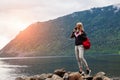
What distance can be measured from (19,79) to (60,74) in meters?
4.54

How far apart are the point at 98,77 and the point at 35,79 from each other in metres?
7.38

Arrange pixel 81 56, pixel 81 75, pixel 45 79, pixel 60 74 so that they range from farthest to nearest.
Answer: pixel 60 74 → pixel 45 79 → pixel 81 75 → pixel 81 56

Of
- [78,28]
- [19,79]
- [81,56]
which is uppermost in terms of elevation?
[78,28]

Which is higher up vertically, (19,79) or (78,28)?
Answer: (78,28)

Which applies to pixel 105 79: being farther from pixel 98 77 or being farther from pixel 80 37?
pixel 80 37

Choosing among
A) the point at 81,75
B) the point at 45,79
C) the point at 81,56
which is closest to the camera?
the point at 81,56

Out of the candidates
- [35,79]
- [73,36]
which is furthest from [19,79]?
[73,36]

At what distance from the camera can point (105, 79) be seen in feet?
98.0

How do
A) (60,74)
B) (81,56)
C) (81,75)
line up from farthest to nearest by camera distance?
(60,74), (81,75), (81,56)

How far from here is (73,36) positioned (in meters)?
28.5

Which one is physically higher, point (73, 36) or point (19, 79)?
point (73, 36)

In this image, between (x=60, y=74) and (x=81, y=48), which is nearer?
(x=81, y=48)

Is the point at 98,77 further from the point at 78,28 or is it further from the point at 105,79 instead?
the point at 78,28

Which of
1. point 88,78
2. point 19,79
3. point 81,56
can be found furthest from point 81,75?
point 19,79
